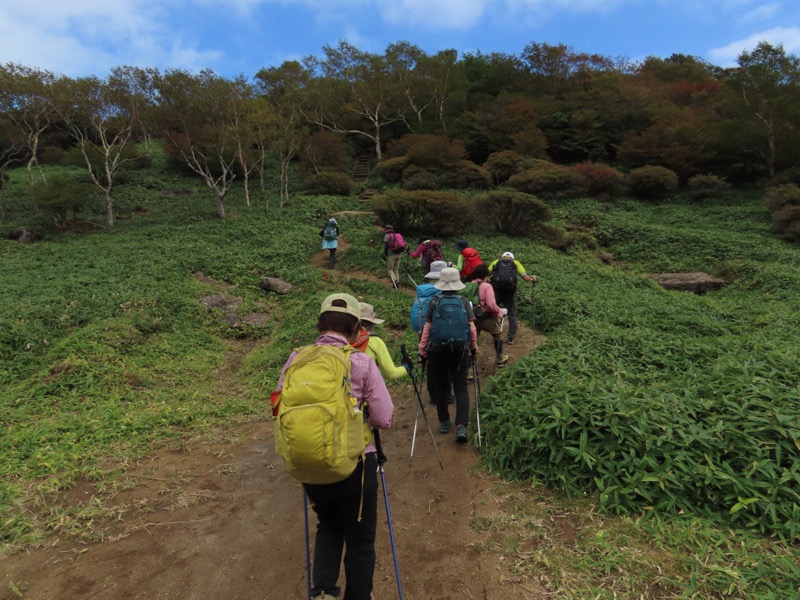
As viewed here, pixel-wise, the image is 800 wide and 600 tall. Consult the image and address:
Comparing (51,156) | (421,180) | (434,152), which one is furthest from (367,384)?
(51,156)

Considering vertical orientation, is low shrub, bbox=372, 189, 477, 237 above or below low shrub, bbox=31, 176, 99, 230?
below

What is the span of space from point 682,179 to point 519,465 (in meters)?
25.4

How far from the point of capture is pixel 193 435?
533 centimetres

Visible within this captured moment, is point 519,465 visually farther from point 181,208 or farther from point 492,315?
point 181,208

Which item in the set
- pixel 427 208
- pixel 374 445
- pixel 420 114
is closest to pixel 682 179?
pixel 427 208

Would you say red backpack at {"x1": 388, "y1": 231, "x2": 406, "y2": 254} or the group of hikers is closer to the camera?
the group of hikers

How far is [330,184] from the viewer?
2545 centimetres

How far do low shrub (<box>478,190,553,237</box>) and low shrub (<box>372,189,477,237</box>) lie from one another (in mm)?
702

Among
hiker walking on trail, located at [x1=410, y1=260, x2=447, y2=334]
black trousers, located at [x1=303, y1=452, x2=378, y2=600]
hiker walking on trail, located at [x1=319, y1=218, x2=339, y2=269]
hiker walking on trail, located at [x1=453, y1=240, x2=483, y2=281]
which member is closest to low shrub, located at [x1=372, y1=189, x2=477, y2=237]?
hiker walking on trail, located at [x1=319, y1=218, x2=339, y2=269]

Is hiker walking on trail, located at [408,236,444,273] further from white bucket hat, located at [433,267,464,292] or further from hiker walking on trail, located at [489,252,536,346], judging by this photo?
white bucket hat, located at [433,267,464,292]

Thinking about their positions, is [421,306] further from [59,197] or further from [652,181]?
[652,181]

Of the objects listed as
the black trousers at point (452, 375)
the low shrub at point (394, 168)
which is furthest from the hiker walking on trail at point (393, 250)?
the low shrub at point (394, 168)

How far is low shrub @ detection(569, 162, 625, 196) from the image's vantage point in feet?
72.1

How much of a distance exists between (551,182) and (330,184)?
12063 mm
